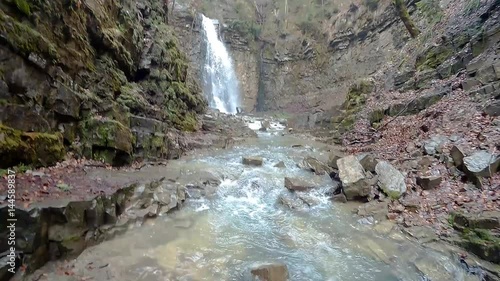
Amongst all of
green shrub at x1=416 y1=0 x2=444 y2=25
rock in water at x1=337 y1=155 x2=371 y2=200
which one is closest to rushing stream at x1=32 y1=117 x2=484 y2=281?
rock in water at x1=337 y1=155 x2=371 y2=200

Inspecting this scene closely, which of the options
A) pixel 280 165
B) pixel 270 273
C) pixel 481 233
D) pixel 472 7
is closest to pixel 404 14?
pixel 472 7

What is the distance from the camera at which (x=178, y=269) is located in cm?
489

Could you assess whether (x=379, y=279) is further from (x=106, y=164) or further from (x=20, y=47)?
(x=20, y=47)

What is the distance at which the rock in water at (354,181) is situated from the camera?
26.1 ft

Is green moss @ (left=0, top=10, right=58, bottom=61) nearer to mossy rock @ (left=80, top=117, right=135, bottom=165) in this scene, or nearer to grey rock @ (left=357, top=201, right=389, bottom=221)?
mossy rock @ (left=80, top=117, right=135, bottom=165)

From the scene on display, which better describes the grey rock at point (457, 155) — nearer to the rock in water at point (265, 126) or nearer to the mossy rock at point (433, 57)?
the mossy rock at point (433, 57)

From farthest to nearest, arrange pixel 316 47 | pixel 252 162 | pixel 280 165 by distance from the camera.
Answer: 1. pixel 316 47
2. pixel 252 162
3. pixel 280 165

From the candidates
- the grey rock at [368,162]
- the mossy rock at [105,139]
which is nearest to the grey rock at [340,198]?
the grey rock at [368,162]

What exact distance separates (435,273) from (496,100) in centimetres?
611

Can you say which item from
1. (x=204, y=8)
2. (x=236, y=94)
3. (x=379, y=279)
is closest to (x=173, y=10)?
(x=204, y=8)

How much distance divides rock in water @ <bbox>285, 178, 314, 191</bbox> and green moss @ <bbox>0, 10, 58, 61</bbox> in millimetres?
7580

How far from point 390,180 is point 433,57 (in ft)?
31.7

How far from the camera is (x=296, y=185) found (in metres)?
9.15

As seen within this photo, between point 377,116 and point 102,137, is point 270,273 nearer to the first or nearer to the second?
point 102,137
